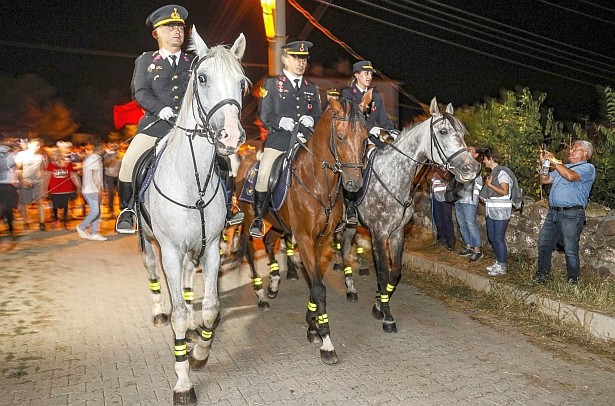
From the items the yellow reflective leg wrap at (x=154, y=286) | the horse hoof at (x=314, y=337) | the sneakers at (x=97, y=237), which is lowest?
the horse hoof at (x=314, y=337)

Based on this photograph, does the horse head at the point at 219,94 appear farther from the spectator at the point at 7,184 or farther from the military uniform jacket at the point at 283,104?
the spectator at the point at 7,184

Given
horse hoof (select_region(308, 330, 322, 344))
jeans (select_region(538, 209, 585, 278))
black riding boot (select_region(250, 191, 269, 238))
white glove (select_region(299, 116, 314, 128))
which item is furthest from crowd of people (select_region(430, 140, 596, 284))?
black riding boot (select_region(250, 191, 269, 238))

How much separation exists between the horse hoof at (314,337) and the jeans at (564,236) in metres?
3.89

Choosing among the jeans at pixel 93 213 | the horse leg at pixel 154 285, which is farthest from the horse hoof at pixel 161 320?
the jeans at pixel 93 213

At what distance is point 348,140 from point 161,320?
12.3 ft

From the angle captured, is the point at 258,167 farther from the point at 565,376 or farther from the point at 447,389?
the point at 565,376

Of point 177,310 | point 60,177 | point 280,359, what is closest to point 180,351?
point 177,310

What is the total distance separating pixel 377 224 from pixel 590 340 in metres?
3.13

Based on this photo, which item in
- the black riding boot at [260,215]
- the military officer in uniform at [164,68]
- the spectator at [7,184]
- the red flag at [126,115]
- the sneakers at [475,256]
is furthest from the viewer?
the spectator at [7,184]

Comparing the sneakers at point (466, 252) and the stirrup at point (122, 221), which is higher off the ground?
the stirrup at point (122, 221)

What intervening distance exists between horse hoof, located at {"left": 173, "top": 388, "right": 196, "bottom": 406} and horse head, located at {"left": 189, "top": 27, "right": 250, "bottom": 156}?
237 centimetres

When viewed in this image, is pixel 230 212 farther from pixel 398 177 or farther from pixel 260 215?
pixel 398 177

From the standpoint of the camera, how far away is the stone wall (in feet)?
25.4

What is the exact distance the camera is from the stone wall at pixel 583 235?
775 cm
